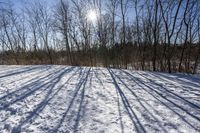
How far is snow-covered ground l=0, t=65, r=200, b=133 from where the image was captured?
1724mm

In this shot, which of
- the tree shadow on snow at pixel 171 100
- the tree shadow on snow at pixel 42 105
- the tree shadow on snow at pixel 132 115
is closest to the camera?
the tree shadow on snow at pixel 132 115

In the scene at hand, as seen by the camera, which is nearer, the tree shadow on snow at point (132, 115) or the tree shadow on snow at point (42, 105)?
the tree shadow on snow at point (132, 115)

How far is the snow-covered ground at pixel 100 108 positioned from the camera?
1.72m

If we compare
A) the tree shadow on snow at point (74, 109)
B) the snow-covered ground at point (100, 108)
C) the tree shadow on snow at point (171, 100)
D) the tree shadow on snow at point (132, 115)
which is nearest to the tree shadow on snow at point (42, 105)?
the snow-covered ground at point (100, 108)

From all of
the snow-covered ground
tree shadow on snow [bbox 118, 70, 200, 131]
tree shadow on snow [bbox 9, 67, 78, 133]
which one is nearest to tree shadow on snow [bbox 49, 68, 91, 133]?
the snow-covered ground

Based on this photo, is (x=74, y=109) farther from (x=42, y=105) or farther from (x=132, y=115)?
(x=132, y=115)

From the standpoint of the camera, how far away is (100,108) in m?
2.21

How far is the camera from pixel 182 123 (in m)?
1.77

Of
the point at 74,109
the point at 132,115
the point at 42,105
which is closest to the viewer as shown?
the point at 132,115

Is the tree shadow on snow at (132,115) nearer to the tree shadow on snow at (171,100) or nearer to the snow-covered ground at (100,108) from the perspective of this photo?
the snow-covered ground at (100,108)

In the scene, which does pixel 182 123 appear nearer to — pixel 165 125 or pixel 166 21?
pixel 165 125

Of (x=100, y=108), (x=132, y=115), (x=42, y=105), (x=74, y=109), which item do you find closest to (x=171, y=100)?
(x=132, y=115)

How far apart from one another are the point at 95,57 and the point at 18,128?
8.69 meters

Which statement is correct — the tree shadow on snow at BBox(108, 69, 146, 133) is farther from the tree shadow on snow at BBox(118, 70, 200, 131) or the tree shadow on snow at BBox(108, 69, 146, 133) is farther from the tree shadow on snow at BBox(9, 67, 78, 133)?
the tree shadow on snow at BBox(9, 67, 78, 133)
